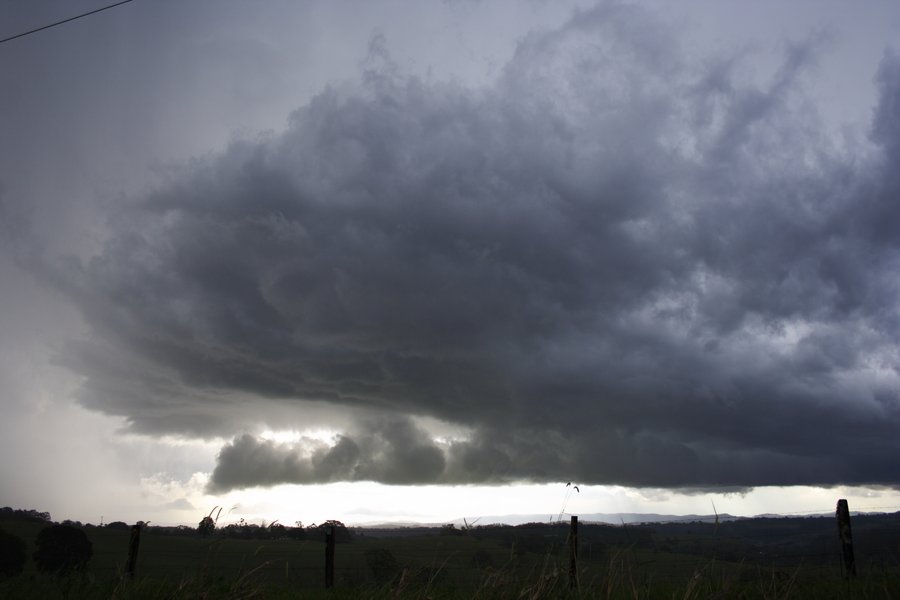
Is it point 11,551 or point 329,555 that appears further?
point 11,551

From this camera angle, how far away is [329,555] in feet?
A: 46.7

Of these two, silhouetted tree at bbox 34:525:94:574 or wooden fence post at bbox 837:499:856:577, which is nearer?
wooden fence post at bbox 837:499:856:577

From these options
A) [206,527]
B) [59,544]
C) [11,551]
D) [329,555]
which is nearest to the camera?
[206,527]

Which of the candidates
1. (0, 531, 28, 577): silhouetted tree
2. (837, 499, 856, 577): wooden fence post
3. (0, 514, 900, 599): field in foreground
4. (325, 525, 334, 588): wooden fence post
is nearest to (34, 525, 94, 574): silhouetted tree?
(0, 531, 28, 577): silhouetted tree

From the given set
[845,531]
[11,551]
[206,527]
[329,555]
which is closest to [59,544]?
[11,551]

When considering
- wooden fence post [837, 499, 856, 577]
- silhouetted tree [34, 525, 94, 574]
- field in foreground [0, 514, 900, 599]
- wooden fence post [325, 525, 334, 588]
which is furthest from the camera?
silhouetted tree [34, 525, 94, 574]

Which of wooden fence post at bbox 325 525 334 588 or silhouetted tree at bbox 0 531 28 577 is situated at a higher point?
wooden fence post at bbox 325 525 334 588

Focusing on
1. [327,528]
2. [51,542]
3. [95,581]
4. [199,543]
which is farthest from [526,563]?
[51,542]

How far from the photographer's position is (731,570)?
739cm

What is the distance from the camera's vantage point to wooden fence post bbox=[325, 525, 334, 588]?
43.9 feet

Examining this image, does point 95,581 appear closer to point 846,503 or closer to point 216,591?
point 216,591

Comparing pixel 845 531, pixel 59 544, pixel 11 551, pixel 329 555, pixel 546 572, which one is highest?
pixel 546 572

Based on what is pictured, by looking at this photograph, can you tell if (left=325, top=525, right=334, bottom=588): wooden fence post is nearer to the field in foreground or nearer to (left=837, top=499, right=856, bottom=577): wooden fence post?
the field in foreground

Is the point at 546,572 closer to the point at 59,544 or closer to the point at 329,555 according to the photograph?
the point at 329,555
